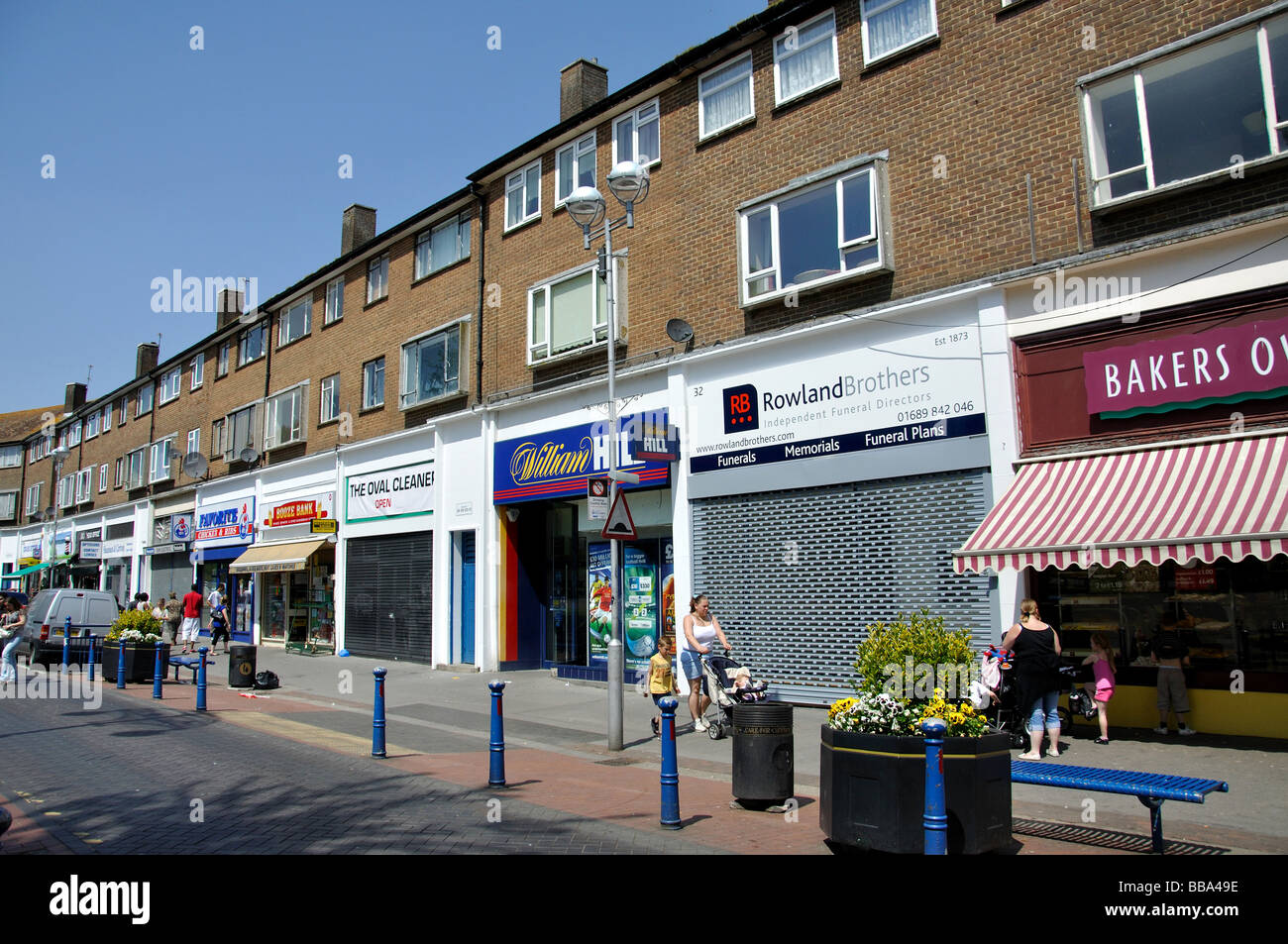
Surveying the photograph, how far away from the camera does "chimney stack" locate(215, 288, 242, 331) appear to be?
3728cm

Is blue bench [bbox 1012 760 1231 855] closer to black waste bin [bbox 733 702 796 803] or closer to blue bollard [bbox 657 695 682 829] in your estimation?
black waste bin [bbox 733 702 796 803]

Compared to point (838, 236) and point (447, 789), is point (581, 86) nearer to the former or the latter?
point (838, 236)

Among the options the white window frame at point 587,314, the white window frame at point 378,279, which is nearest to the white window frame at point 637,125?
the white window frame at point 587,314

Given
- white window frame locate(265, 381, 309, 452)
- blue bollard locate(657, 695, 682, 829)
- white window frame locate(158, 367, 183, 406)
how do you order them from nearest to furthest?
blue bollard locate(657, 695, 682, 829) → white window frame locate(265, 381, 309, 452) → white window frame locate(158, 367, 183, 406)

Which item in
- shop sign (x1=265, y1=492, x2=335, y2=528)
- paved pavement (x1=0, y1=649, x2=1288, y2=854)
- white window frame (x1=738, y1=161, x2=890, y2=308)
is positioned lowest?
paved pavement (x1=0, y1=649, x2=1288, y2=854)

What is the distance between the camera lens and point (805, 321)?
1452cm

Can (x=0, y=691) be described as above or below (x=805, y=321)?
below

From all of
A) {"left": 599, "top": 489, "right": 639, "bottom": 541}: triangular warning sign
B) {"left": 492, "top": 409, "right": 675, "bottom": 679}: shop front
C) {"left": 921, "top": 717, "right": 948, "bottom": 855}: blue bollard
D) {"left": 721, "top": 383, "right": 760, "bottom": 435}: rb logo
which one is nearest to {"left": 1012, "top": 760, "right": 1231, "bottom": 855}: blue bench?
{"left": 921, "top": 717, "right": 948, "bottom": 855}: blue bollard

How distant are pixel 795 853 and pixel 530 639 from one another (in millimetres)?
14442

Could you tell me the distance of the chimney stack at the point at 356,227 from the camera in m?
30.0

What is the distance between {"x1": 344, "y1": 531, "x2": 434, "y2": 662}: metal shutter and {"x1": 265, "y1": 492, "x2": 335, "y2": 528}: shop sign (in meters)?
1.67

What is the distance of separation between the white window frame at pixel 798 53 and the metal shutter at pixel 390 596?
13134 millimetres
